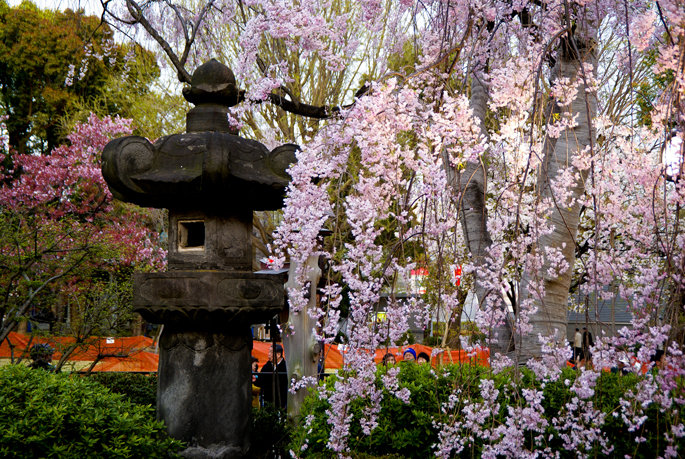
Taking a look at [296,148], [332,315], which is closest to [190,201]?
[296,148]

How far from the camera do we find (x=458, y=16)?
4195 millimetres

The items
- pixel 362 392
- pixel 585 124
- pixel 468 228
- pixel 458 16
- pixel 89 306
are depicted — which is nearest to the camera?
pixel 362 392

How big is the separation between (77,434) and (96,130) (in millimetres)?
9106

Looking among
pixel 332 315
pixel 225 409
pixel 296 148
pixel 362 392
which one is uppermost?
pixel 296 148

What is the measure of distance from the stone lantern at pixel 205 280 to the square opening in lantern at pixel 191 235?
0.01 m

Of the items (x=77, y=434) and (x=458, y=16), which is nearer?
(x=77, y=434)

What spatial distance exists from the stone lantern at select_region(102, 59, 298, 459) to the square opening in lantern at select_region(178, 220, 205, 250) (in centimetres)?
1

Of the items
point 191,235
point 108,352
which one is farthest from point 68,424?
point 108,352

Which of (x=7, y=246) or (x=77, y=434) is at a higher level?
(x=7, y=246)

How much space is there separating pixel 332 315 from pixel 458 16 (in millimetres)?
2576

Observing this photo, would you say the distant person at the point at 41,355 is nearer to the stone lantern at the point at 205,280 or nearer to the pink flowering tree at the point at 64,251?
the pink flowering tree at the point at 64,251

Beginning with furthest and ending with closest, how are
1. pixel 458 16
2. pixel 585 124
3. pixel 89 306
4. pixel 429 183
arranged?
pixel 89 306 → pixel 585 124 → pixel 458 16 → pixel 429 183

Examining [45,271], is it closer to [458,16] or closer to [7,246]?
[7,246]

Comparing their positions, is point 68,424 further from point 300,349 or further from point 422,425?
point 300,349
